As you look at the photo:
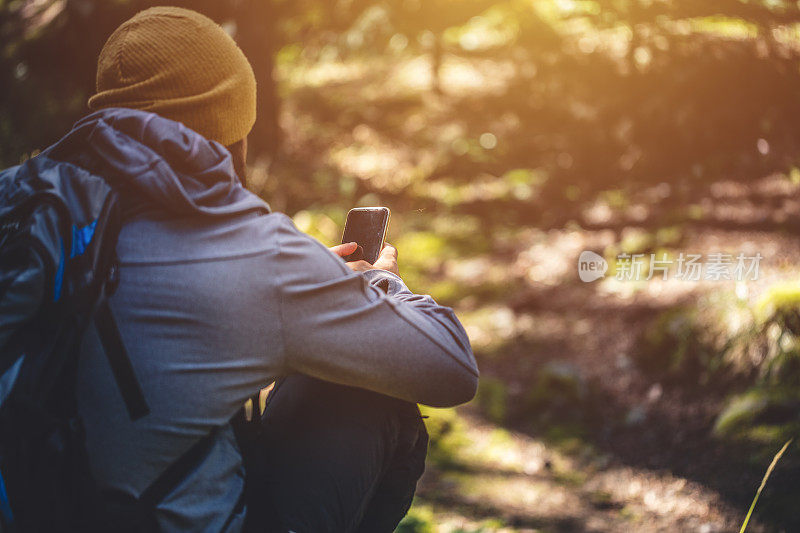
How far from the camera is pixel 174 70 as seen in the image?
58.4 inches

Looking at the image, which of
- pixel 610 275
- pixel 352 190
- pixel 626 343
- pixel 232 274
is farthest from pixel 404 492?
pixel 352 190

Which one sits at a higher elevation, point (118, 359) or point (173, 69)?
point (173, 69)

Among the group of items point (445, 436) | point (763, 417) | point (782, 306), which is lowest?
point (445, 436)

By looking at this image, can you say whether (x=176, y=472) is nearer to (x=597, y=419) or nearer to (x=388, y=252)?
(x=388, y=252)

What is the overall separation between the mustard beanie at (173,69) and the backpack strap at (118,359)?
52 centimetres

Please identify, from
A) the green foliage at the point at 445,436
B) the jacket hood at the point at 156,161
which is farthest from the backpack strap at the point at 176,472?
the green foliage at the point at 445,436

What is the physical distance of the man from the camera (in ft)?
4.21

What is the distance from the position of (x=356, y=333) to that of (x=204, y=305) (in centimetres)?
32

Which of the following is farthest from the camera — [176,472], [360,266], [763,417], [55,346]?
[763,417]

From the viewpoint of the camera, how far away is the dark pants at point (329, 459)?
1.64 meters

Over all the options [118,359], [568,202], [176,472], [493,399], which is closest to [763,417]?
[493,399]

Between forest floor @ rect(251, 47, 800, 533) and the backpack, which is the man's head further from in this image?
forest floor @ rect(251, 47, 800, 533)

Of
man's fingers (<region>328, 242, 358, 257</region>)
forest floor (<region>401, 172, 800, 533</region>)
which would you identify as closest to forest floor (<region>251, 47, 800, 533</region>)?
forest floor (<region>401, 172, 800, 533</region>)

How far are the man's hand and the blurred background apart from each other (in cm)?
147
